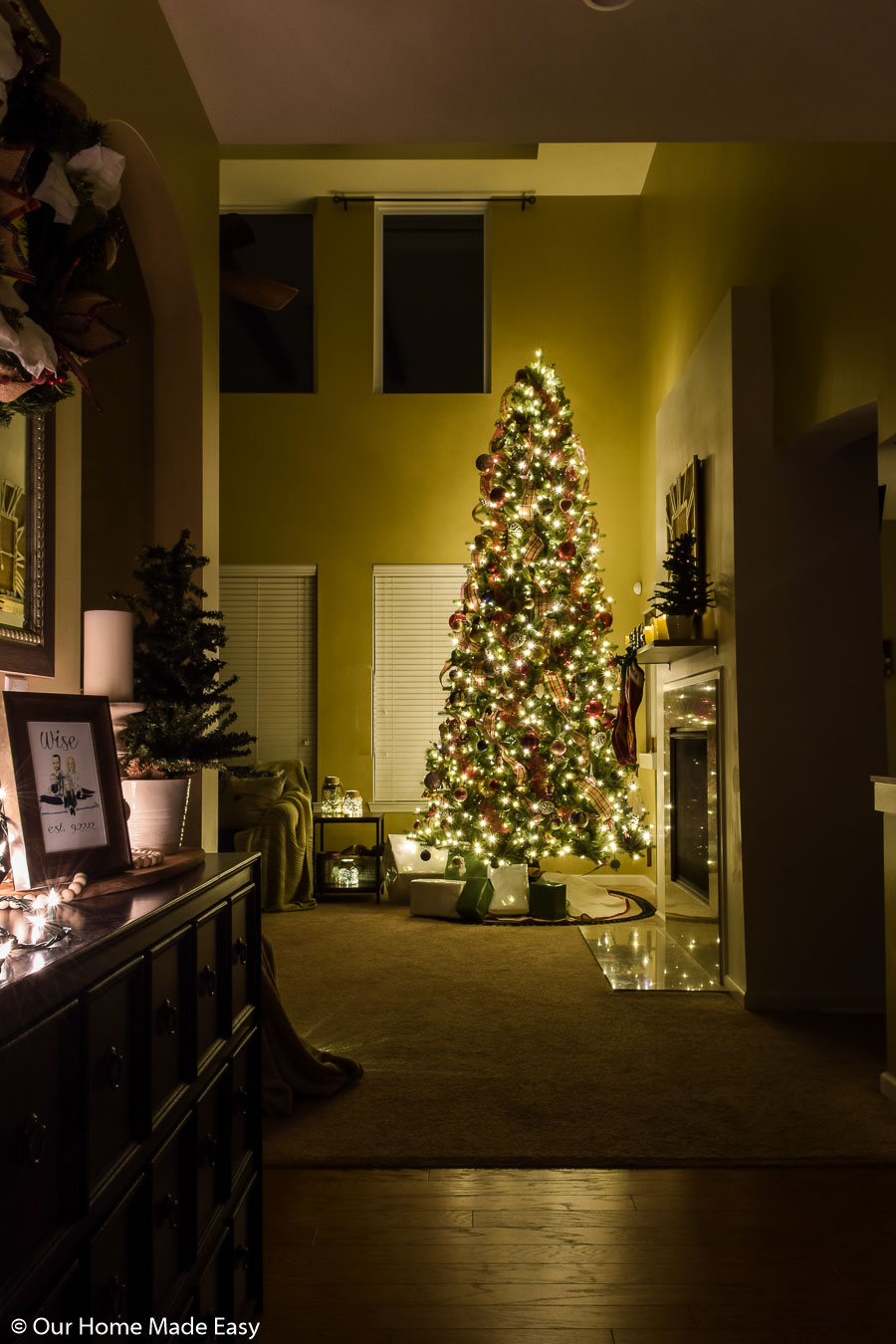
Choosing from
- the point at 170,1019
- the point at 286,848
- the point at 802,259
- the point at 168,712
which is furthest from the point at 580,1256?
the point at 286,848

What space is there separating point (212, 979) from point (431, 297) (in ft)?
24.2

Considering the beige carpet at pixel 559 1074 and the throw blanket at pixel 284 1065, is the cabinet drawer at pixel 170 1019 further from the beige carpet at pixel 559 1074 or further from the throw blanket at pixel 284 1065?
the throw blanket at pixel 284 1065

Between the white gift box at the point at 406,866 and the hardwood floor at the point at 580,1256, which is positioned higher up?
the white gift box at the point at 406,866

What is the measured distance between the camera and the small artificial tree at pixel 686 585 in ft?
16.3

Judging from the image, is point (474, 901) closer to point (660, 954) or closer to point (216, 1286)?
point (660, 954)

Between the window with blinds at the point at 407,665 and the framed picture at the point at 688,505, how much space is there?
7.15 feet

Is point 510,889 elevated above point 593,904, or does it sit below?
above

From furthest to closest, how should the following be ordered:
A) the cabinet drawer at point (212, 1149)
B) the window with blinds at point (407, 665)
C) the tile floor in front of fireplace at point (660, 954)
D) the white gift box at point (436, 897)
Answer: the window with blinds at point (407, 665)
the white gift box at point (436, 897)
the tile floor in front of fireplace at point (660, 954)
the cabinet drawer at point (212, 1149)

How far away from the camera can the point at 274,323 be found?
8133mm

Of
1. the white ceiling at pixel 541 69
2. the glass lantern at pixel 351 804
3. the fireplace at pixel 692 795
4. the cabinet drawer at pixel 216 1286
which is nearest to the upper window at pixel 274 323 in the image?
the glass lantern at pixel 351 804

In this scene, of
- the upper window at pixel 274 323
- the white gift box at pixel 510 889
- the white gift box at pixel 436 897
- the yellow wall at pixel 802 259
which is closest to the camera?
the yellow wall at pixel 802 259

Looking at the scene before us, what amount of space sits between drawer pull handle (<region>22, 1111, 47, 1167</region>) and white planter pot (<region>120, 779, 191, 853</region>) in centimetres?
89

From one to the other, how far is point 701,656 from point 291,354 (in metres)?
4.51

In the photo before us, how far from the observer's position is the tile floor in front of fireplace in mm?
4844
